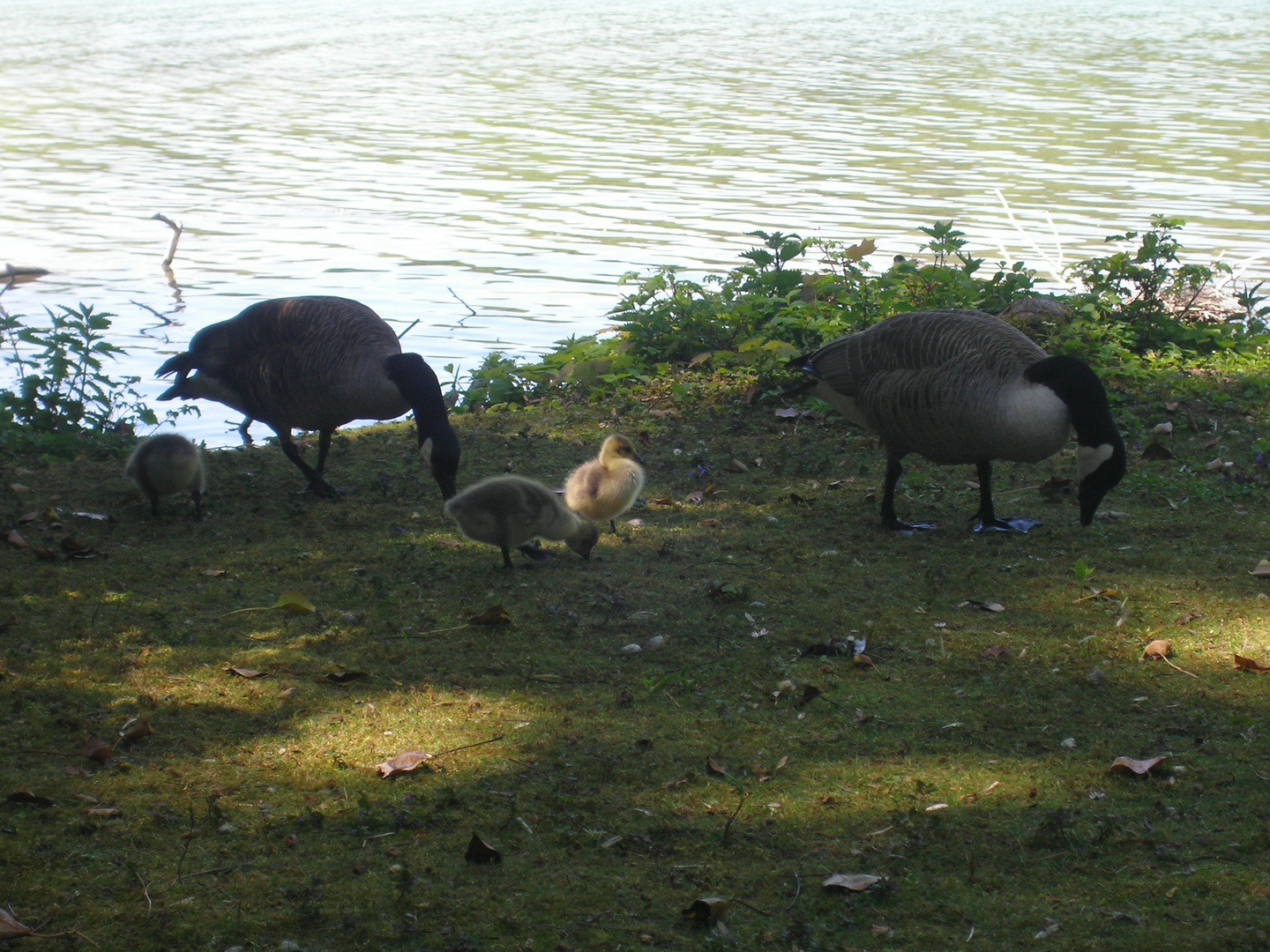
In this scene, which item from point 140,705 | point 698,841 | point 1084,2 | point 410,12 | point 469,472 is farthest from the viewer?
point 1084,2

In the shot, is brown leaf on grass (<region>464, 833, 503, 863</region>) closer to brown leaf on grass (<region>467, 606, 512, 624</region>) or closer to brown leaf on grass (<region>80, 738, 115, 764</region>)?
brown leaf on grass (<region>80, 738, 115, 764</region>)

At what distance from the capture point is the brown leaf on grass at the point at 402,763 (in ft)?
15.0

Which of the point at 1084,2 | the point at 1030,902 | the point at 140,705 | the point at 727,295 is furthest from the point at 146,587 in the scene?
the point at 1084,2

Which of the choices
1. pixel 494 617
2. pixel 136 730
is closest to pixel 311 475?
pixel 494 617

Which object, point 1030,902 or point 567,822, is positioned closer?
point 1030,902

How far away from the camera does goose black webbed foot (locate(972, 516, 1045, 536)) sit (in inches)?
294

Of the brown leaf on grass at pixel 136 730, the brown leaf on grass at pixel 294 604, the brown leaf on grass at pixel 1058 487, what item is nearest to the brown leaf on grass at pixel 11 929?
the brown leaf on grass at pixel 136 730

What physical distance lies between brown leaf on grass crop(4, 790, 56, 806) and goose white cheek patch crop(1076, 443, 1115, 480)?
5397 millimetres

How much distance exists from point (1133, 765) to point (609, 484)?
136 inches

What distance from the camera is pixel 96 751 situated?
4.61 m

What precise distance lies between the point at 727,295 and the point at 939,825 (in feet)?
26.6

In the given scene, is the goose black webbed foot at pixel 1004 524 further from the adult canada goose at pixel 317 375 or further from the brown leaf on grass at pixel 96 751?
the brown leaf on grass at pixel 96 751

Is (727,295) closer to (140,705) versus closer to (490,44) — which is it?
(140,705)

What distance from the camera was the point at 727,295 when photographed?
11797 millimetres
